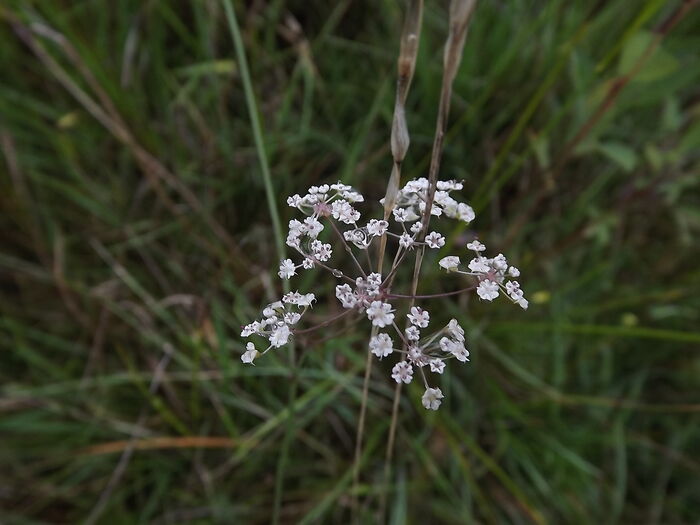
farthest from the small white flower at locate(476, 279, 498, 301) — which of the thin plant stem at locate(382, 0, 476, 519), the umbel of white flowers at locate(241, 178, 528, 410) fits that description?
the thin plant stem at locate(382, 0, 476, 519)

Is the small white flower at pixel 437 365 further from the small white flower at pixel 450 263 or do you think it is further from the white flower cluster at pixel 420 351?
the small white flower at pixel 450 263

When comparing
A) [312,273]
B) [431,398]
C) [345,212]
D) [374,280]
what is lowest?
[431,398]

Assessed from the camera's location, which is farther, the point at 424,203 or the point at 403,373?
the point at 424,203

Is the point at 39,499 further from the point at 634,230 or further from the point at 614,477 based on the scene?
the point at 634,230

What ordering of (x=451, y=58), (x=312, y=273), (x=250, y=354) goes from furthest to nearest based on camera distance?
1. (x=312, y=273)
2. (x=250, y=354)
3. (x=451, y=58)

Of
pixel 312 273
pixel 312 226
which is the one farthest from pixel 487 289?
pixel 312 273

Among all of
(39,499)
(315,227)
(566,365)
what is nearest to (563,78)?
(566,365)

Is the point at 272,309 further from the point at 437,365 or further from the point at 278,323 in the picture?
the point at 437,365

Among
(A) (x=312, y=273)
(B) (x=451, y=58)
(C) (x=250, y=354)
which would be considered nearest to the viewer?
(B) (x=451, y=58)

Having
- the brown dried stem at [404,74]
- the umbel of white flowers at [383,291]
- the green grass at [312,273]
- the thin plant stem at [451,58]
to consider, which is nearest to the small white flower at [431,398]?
the umbel of white flowers at [383,291]
